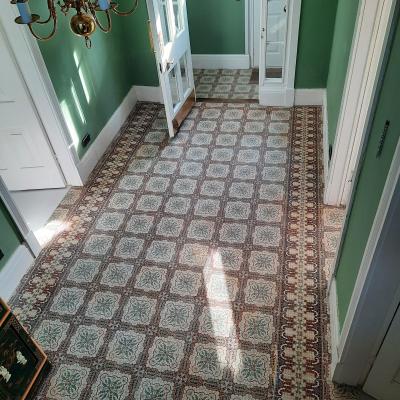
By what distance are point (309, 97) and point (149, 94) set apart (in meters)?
1.87

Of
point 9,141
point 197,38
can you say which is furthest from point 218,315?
point 197,38

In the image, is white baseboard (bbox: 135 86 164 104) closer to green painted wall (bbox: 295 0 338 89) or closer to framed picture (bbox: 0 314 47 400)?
green painted wall (bbox: 295 0 338 89)

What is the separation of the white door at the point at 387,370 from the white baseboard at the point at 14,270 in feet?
7.46

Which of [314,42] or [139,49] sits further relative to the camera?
[139,49]

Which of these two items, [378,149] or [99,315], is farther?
[99,315]

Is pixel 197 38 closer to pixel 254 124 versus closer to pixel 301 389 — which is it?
pixel 254 124

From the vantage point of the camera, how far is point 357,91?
2.48 metres

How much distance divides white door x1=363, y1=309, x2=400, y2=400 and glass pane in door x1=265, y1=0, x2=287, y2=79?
3.14 metres

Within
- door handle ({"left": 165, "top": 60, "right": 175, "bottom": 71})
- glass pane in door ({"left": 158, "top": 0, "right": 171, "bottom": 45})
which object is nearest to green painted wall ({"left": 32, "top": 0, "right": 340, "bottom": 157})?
glass pane in door ({"left": 158, "top": 0, "right": 171, "bottom": 45})

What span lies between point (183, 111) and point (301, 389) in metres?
3.02

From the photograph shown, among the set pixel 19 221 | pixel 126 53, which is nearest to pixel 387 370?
pixel 19 221

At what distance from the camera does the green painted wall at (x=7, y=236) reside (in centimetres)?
261

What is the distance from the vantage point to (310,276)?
2.59 m

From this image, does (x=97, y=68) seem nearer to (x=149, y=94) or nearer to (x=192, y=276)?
(x=149, y=94)
